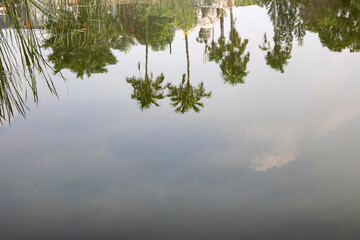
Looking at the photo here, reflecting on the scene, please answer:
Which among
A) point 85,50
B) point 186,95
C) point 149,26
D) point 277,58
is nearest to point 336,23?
point 277,58

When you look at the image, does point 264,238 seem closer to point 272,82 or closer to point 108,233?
point 108,233

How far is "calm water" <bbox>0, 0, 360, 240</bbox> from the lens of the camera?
18.6ft

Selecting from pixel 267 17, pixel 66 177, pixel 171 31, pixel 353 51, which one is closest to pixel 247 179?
pixel 66 177

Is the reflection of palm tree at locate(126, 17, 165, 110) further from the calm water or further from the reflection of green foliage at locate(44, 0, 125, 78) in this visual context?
the reflection of green foliage at locate(44, 0, 125, 78)

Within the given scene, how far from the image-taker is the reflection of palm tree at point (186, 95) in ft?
31.0

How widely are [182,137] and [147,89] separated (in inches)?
85.5

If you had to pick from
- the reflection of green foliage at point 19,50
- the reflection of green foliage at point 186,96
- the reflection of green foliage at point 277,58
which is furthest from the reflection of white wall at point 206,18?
the reflection of green foliage at point 19,50

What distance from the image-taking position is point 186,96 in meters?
8.92

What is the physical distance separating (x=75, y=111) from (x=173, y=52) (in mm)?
4700

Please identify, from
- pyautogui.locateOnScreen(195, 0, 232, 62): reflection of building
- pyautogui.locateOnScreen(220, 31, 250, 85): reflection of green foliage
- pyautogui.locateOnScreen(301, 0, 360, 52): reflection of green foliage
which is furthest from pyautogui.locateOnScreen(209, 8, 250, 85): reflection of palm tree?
pyautogui.locateOnScreen(301, 0, 360, 52): reflection of green foliage

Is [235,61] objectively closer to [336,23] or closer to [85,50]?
[85,50]

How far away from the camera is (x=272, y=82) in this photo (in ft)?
35.9

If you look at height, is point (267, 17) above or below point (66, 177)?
above

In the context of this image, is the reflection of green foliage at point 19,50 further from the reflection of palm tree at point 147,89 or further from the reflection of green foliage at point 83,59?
the reflection of green foliage at point 83,59
